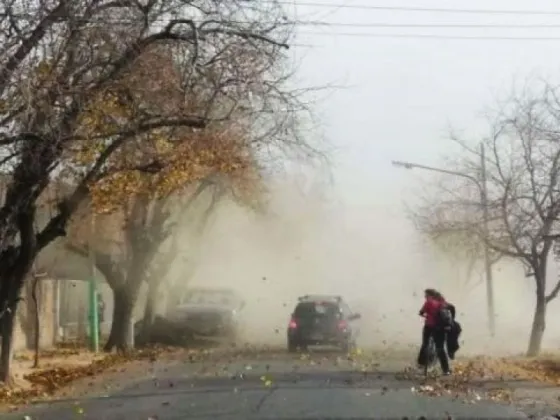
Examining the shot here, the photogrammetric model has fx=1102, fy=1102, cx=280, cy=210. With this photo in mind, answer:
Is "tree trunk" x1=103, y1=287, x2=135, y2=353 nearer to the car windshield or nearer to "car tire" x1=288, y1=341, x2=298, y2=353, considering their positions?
"car tire" x1=288, y1=341, x2=298, y2=353

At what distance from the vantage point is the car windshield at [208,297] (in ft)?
139

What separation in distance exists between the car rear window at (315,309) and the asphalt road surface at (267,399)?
824 cm

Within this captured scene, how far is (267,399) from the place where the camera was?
18.1m

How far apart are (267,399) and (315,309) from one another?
16.1m

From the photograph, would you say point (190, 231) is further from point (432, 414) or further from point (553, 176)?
point (432, 414)

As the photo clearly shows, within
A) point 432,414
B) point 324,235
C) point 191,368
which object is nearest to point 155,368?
point 191,368

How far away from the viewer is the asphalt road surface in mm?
16141

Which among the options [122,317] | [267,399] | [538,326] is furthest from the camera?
[122,317]

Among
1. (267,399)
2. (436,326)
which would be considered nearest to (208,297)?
(436,326)

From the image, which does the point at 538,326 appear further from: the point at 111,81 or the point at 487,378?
the point at 111,81

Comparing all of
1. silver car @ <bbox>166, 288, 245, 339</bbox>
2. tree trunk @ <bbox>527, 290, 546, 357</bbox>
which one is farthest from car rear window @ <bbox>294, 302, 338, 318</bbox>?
tree trunk @ <bbox>527, 290, 546, 357</bbox>

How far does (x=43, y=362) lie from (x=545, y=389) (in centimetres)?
1429

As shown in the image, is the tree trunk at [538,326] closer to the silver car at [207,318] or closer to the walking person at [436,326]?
the walking person at [436,326]

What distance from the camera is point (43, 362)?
2950 centimetres
